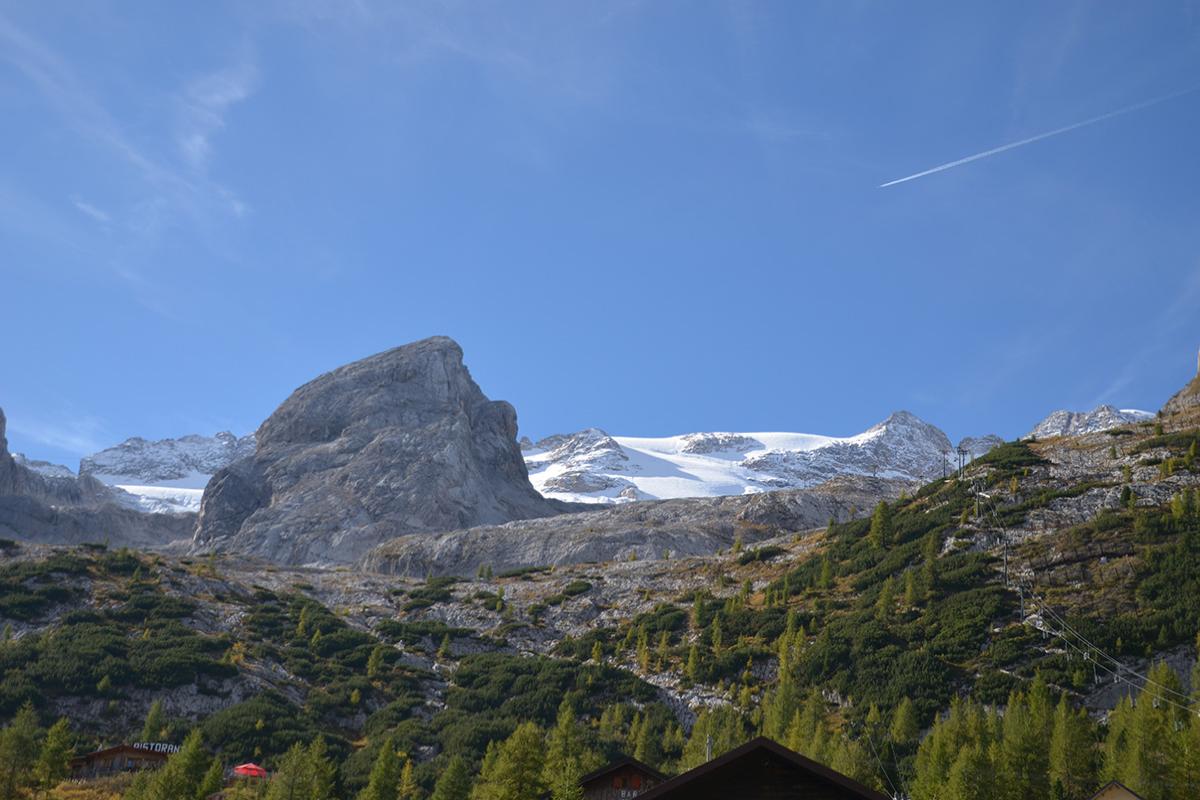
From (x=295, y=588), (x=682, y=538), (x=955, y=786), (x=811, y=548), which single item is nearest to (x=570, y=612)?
(x=811, y=548)

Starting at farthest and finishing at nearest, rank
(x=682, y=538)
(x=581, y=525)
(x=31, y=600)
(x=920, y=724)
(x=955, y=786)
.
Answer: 1. (x=581, y=525)
2. (x=682, y=538)
3. (x=31, y=600)
4. (x=920, y=724)
5. (x=955, y=786)

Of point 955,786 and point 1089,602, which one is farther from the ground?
point 1089,602

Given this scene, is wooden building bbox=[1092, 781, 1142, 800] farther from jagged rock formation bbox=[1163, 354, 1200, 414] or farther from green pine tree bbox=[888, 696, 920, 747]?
jagged rock formation bbox=[1163, 354, 1200, 414]

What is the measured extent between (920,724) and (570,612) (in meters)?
52.3

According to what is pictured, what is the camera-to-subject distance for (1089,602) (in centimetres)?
7556

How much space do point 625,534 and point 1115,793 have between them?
122 m

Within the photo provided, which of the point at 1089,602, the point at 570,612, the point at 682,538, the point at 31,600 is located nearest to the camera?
the point at 1089,602

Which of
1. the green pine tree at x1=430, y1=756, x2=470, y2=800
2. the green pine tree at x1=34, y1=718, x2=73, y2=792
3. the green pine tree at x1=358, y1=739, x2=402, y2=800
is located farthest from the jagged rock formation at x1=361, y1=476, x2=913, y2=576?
the green pine tree at x1=34, y1=718, x2=73, y2=792

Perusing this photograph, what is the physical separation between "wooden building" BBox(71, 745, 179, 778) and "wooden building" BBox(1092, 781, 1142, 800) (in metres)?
48.9

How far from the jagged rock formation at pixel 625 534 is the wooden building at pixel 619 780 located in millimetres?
104930

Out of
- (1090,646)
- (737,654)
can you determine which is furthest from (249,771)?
(1090,646)

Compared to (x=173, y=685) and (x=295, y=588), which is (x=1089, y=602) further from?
(x=295, y=588)

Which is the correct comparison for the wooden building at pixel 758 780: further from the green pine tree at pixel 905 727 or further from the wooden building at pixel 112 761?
the wooden building at pixel 112 761

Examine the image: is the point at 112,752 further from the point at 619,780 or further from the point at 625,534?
the point at 625,534
